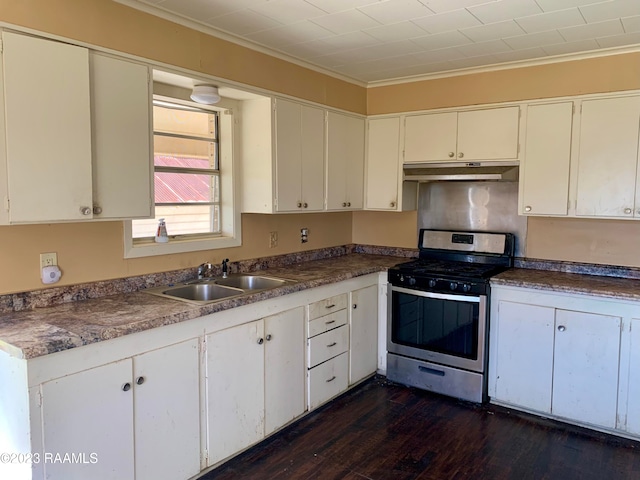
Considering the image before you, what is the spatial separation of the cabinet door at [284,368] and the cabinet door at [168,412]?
0.52 m

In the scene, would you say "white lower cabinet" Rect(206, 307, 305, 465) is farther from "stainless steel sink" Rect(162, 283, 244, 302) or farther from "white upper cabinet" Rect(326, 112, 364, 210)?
"white upper cabinet" Rect(326, 112, 364, 210)

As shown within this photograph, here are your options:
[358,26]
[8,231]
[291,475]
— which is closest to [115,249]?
[8,231]

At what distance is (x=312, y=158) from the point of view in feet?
12.0

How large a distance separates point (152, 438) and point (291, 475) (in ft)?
2.61

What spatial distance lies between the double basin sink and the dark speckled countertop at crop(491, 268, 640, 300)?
160cm

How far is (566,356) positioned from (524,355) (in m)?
0.26

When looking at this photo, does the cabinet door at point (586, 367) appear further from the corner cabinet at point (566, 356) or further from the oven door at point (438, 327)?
the oven door at point (438, 327)

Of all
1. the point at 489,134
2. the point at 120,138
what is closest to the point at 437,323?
the point at 489,134

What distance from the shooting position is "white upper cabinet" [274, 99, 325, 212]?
337 cm

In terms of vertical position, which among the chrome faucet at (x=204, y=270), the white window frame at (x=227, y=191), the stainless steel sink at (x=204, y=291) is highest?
the white window frame at (x=227, y=191)

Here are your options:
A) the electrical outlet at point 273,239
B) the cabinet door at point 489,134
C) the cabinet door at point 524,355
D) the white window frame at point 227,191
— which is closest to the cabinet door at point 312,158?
the electrical outlet at point 273,239

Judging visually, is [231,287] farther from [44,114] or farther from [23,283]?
[44,114]

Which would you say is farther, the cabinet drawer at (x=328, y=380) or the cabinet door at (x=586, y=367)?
the cabinet drawer at (x=328, y=380)

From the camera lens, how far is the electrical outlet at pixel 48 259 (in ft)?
7.74
